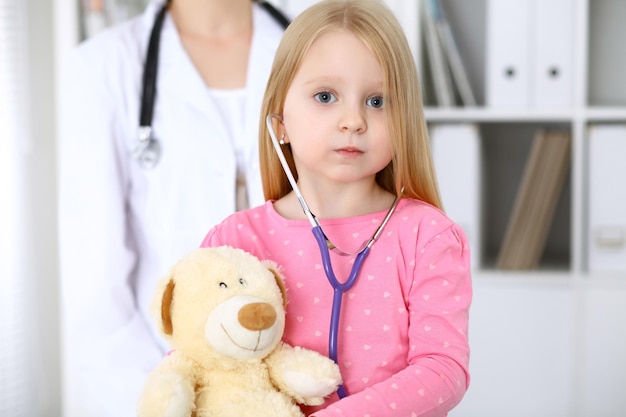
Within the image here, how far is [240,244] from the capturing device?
3.28ft

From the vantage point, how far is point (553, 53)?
7.61 ft

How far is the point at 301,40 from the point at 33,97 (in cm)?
173

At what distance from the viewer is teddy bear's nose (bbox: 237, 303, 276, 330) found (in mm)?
825

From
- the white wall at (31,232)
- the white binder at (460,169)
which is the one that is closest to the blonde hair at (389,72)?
the white binder at (460,169)

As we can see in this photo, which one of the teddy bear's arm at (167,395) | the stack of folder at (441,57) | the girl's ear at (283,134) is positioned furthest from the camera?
the stack of folder at (441,57)

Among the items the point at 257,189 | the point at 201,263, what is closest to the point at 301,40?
the point at 201,263

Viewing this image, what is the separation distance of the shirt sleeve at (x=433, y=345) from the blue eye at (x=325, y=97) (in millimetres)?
183

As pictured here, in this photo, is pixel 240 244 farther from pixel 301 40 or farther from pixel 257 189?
pixel 257 189

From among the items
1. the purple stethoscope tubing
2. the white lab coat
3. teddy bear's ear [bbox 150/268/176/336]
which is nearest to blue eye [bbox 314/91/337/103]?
the purple stethoscope tubing

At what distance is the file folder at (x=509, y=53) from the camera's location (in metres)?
2.32

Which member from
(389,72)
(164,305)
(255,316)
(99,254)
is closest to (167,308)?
(164,305)

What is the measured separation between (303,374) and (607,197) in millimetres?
1633

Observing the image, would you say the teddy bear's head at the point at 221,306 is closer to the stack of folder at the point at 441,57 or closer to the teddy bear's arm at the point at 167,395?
the teddy bear's arm at the point at 167,395

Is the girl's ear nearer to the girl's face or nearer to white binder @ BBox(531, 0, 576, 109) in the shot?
the girl's face
